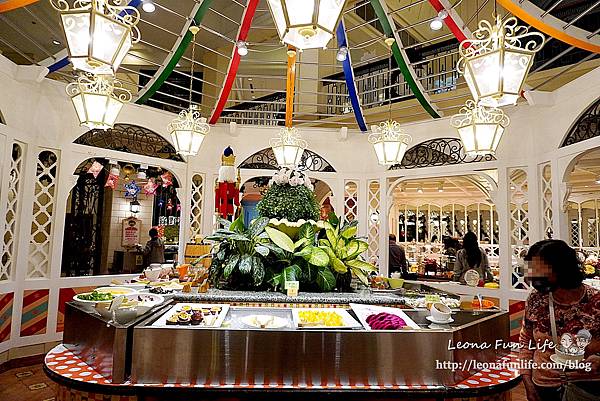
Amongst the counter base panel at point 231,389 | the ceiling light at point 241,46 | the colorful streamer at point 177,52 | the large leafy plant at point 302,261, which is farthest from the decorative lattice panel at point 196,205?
the counter base panel at point 231,389

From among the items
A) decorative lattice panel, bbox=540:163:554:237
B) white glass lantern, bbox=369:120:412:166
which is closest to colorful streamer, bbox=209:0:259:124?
white glass lantern, bbox=369:120:412:166

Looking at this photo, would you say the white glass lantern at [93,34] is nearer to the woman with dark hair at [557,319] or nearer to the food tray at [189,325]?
the food tray at [189,325]

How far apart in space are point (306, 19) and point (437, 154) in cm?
503

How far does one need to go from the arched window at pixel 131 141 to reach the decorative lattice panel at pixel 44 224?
1.59 ft

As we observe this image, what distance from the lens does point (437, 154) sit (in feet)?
21.4

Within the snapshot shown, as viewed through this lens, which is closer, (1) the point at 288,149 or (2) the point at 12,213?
(2) the point at 12,213

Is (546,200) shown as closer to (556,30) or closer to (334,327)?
(556,30)

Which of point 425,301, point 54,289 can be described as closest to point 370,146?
point 425,301

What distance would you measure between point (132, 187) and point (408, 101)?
7.48 metres

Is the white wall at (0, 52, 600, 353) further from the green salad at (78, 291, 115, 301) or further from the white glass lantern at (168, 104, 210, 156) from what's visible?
the green salad at (78, 291, 115, 301)

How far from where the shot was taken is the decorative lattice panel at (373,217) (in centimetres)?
715

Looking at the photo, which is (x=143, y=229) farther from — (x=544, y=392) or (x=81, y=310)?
(x=544, y=392)

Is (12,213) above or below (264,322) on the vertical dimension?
above

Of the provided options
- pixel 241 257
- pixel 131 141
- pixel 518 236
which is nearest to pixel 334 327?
pixel 241 257
